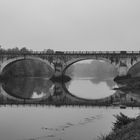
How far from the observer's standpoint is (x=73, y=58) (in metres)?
69.2

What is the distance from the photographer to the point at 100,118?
20.2 meters

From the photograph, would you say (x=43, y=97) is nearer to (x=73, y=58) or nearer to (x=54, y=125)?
(x=54, y=125)

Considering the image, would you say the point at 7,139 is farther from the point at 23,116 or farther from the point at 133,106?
the point at 133,106

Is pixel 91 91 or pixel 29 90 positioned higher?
pixel 29 90

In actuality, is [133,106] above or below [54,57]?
below

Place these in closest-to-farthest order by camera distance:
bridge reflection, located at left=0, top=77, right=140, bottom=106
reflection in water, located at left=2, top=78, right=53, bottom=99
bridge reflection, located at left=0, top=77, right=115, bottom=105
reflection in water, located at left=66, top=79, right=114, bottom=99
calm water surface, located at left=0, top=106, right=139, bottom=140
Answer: calm water surface, located at left=0, top=106, right=139, bottom=140
bridge reflection, located at left=0, top=77, right=140, bottom=106
bridge reflection, located at left=0, top=77, right=115, bottom=105
reflection in water, located at left=2, top=78, right=53, bottom=99
reflection in water, located at left=66, top=79, right=114, bottom=99

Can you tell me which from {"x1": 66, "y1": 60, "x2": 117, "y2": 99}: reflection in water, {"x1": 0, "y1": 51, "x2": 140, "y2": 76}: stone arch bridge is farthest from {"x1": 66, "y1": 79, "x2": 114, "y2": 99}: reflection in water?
{"x1": 0, "y1": 51, "x2": 140, "y2": 76}: stone arch bridge

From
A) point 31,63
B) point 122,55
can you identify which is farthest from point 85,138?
point 31,63

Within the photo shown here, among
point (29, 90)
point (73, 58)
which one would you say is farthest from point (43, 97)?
point (73, 58)

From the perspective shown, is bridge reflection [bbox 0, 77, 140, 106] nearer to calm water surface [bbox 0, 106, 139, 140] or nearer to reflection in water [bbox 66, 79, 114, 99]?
reflection in water [bbox 66, 79, 114, 99]

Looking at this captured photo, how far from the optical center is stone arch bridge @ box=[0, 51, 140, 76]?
2606 inches

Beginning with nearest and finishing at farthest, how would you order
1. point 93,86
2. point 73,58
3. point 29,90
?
point 29,90, point 93,86, point 73,58

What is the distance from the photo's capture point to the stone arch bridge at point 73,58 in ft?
217

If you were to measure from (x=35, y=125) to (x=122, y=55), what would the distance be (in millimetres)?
52253
